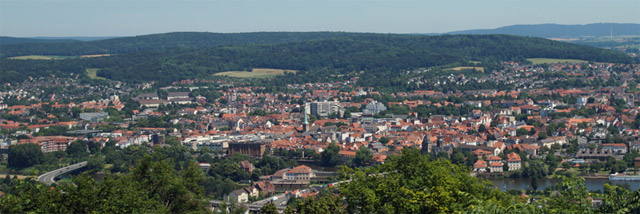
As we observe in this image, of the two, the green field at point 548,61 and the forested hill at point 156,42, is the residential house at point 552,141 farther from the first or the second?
the forested hill at point 156,42

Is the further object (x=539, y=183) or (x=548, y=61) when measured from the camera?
(x=548, y=61)

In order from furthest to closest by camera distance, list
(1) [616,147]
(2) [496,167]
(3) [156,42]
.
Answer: (3) [156,42] → (1) [616,147] → (2) [496,167]

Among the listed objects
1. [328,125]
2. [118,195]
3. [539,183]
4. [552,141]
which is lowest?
[328,125]

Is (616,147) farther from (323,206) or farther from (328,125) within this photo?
(323,206)

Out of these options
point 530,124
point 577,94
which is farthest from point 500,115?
point 577,94

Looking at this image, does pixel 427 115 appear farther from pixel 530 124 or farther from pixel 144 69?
pixel 144 69

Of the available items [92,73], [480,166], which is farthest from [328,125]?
[92,73]
